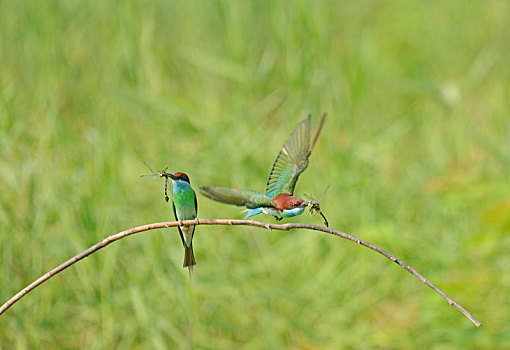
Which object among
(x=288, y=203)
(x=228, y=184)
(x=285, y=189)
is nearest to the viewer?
(x=288, y=203)

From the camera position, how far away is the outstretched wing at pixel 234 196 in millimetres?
697

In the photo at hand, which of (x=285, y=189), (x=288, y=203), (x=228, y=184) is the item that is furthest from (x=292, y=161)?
(x=228, y=184)

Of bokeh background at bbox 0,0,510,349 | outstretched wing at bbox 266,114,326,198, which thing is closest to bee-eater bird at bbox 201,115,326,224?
outstretched wing at bbox 266,114,326,198

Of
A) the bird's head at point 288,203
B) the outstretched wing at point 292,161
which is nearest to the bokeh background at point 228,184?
the outstretched wing at point 292,161

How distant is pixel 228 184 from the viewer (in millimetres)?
2689

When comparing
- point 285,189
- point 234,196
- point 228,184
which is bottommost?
point 234,196

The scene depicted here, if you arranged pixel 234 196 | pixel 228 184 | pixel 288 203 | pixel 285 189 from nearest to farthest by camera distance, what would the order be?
pixel 234 196
pixel 288 203
pixel 285 189
pixel 228 184

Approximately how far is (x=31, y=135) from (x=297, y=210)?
1858mm

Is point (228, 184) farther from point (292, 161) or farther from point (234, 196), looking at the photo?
point (234, 196)

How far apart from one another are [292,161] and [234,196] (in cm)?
32

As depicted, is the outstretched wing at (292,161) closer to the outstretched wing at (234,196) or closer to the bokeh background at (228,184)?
the outstretched wing at (234,196)

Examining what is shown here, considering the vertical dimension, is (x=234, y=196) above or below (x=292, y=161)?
below

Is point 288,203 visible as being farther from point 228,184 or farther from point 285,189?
point 228,184

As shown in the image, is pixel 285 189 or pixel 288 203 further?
pixel 285 189
